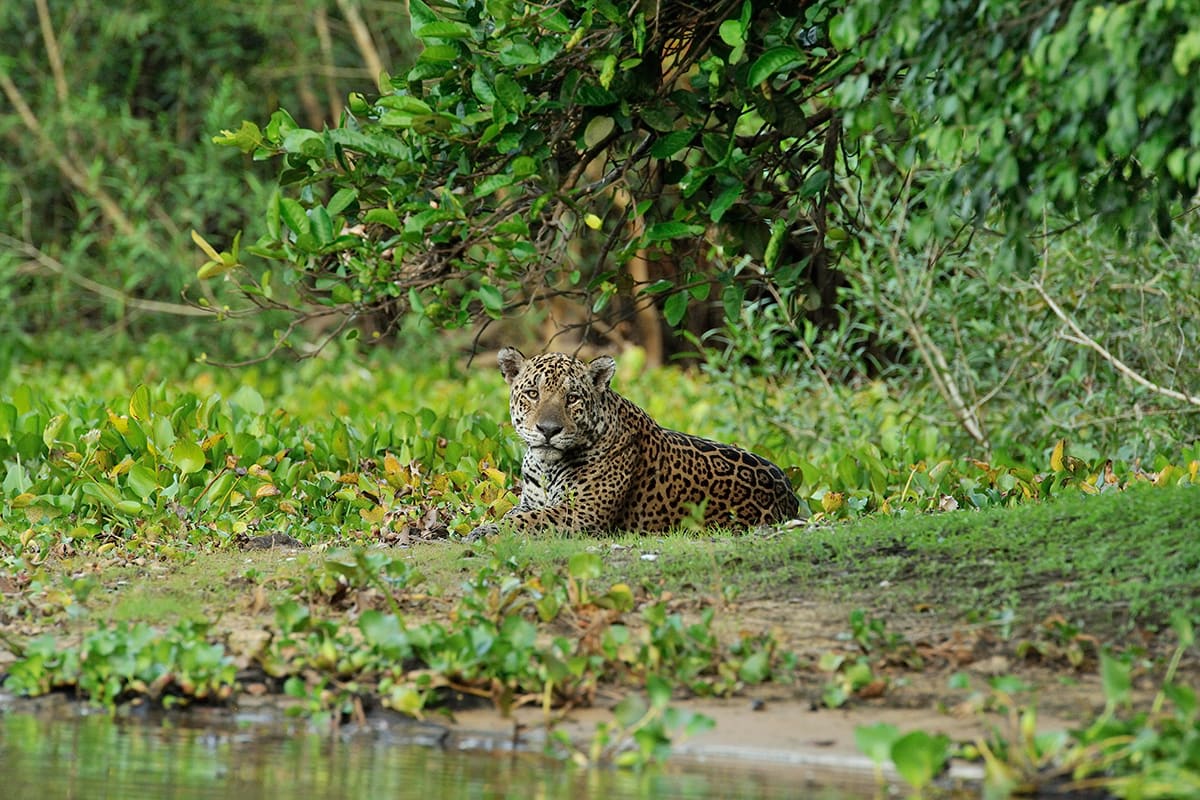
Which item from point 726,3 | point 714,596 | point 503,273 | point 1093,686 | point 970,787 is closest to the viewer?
point 970,787

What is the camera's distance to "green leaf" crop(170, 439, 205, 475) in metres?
10.5

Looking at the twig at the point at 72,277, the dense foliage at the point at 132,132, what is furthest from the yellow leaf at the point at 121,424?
the dense foliage at the point at 132,132

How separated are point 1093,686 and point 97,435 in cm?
692

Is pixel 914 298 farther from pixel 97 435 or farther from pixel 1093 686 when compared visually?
pixel 1093 686

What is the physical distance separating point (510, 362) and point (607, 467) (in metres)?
0.93

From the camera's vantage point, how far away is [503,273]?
8.58m

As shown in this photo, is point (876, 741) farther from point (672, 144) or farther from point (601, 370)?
point (601, 370)

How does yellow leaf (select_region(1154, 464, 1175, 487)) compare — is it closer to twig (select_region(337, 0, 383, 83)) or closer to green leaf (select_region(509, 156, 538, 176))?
green leaf (select_region(509, 156, 538, 176))

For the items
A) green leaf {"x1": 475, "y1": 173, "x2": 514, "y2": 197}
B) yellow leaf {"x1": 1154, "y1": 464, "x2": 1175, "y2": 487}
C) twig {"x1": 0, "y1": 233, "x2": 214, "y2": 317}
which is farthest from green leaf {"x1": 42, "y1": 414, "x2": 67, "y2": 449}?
twig {"x1": 0, "y1": 233, "x2": 214, "y2": 317}

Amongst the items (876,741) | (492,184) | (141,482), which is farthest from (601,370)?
(876,741)

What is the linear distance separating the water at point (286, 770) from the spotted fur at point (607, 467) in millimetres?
3130

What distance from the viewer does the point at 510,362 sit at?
9781 mm

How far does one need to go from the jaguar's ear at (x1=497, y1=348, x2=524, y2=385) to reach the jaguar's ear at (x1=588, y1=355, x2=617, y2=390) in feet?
1.75

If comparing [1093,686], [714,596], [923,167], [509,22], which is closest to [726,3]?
[509,22]
